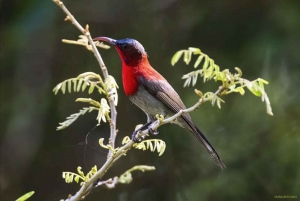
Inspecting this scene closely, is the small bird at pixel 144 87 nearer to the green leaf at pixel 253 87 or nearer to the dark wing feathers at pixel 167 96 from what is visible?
the dark wing feathers at pixel 167 96

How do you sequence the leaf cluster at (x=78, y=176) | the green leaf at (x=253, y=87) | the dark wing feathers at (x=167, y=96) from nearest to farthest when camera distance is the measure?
the green leaf at (x=253, y=87)
the leaf cluster at (x=78, y=176)
the dark wing feathers at (x=167, y=96)

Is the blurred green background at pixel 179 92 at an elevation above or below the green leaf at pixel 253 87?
above

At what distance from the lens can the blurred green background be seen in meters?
3.98

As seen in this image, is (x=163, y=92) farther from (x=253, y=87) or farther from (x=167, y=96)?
(x=253, y=87)

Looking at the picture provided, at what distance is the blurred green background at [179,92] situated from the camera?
3.98m

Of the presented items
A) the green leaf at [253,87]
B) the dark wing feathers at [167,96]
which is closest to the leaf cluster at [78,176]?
the green leaf at [253,87]

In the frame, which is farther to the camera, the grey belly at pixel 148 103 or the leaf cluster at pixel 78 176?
the grey belly at pixel 148 103

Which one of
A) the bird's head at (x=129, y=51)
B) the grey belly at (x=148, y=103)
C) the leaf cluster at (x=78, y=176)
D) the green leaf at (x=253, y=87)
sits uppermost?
the bird's head at (x=129, y=51)

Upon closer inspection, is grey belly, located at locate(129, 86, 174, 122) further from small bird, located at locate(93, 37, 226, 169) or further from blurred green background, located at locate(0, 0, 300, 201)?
blurred green background, located at locate(0, 0, 300, 201)

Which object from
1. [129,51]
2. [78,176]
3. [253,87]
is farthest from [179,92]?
[253,87]

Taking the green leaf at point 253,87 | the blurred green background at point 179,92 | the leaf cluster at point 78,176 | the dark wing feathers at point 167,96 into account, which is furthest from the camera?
the blurred green background at point 179,92

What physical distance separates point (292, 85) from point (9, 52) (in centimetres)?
231

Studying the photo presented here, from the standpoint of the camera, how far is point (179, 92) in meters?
4.39

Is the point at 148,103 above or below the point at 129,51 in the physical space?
below
